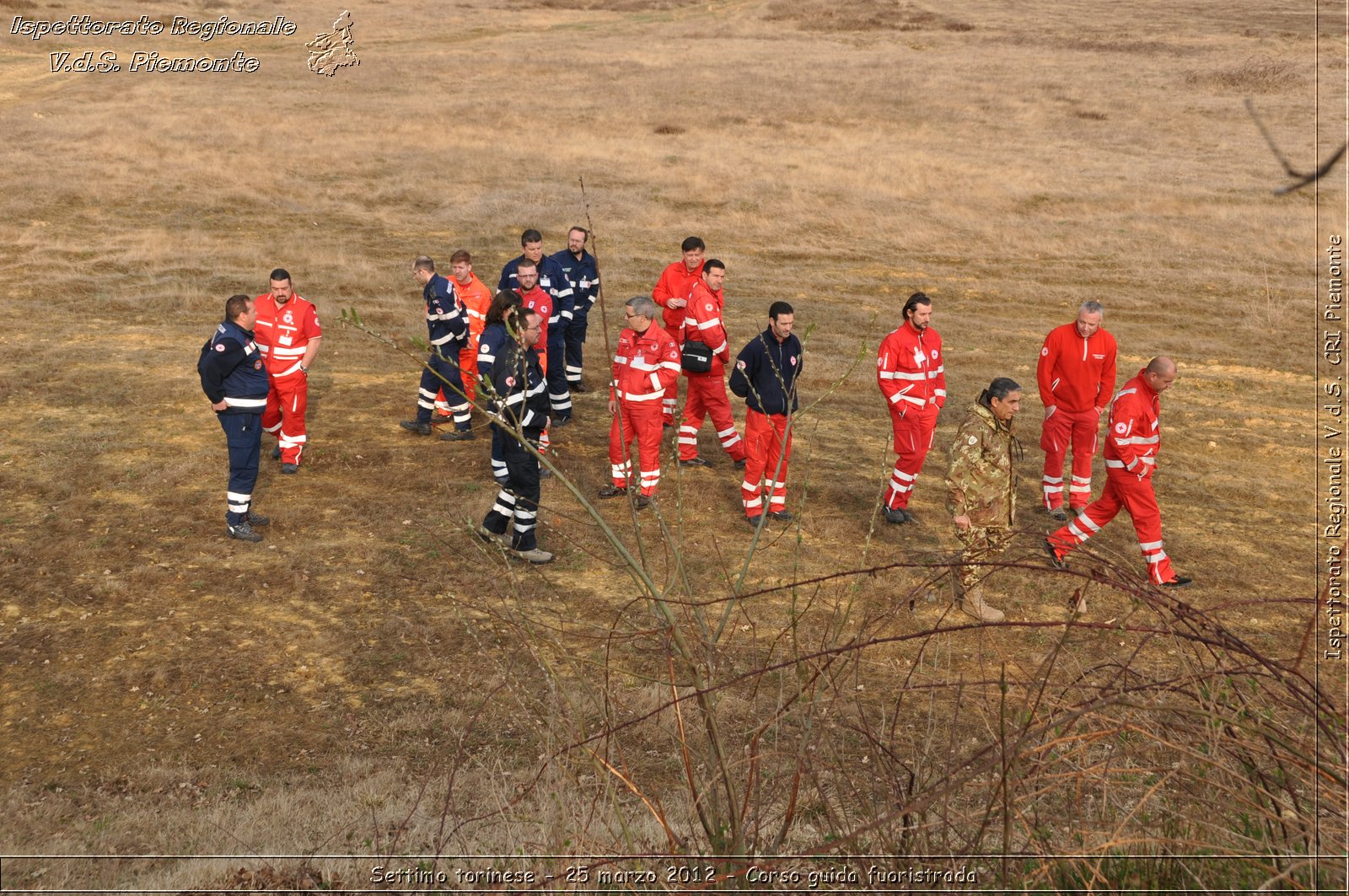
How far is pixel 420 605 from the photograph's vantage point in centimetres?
834

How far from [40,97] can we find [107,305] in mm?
21059

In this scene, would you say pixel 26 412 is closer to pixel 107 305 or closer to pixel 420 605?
pixel 107 305

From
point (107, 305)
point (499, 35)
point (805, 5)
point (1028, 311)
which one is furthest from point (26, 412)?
point (805, 5)

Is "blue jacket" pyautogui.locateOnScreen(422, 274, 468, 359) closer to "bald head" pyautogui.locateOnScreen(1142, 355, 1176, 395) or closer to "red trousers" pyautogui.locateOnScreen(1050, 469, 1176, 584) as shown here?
"red trousers" pyautogui.locateOnScreen(1050, 469, 1176, 584)

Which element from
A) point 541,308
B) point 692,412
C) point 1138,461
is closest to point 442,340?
point 541,308

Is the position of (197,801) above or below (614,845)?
below

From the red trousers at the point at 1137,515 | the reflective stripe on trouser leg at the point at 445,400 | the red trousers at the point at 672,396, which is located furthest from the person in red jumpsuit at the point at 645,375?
the red trousers at the point at 1137,515

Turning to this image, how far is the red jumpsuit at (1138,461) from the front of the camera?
861 centimetres

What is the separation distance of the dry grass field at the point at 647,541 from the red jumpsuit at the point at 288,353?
49 cm

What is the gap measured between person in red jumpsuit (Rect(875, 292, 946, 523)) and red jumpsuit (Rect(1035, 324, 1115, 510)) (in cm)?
128

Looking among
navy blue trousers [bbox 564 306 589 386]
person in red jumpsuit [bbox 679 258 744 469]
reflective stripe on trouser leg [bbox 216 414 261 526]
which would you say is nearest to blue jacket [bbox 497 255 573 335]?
navy blue trousers [bbox 564 306 589 386]

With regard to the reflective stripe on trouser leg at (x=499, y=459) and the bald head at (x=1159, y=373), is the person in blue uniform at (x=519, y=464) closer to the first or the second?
the reflective stripe on trouser leg at (x=499, y=459)

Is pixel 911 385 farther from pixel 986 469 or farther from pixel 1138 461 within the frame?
pixel 1138 461

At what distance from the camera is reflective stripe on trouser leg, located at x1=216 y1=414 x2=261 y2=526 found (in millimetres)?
9070
